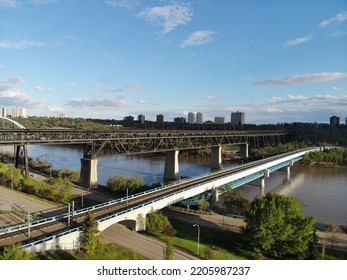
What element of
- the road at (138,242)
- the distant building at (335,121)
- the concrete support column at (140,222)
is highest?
the distant building at (335,121)

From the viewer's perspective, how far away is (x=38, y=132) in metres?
38.1

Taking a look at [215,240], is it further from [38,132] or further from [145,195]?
[38,132]

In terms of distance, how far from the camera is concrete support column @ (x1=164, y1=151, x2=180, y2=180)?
→ 165ft

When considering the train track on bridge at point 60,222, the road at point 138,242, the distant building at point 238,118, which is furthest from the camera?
the distant building at point 238,118

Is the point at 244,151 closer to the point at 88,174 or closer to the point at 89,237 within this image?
the point at 88,174

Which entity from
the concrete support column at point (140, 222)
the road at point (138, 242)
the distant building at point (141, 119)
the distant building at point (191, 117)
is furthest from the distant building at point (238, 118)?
the road at point (138, 242)

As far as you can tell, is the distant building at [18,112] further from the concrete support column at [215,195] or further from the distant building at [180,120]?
the concrete support column at [215,195]

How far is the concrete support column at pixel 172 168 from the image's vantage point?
50.4 m

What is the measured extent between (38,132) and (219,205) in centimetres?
2351

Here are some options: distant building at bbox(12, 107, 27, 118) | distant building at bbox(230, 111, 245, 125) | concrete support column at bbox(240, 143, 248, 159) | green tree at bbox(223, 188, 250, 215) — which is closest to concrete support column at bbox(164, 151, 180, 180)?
green tree at bbox(223, 188, 250, 215)

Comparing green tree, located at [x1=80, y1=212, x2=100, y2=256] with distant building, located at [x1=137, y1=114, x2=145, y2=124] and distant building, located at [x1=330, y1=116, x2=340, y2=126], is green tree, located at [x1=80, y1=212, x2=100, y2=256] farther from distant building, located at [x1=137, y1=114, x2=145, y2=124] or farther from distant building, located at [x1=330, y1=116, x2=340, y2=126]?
distant building, located at [x1=330, y1=116, x2=340, y2=126]

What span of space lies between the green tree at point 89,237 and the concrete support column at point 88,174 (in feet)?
66.2

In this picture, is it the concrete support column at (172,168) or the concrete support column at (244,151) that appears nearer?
the concrete support column at (172,168)
